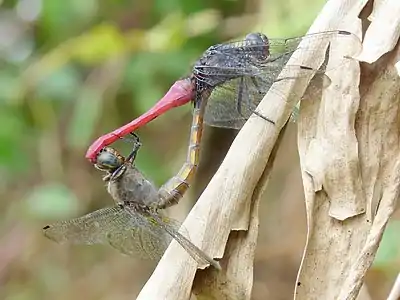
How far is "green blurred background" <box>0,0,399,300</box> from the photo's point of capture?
2297 millimetres

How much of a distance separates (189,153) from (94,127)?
132cm

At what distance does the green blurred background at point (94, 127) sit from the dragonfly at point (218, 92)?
0.62 meters

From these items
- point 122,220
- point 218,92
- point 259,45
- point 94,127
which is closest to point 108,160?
point 122,220

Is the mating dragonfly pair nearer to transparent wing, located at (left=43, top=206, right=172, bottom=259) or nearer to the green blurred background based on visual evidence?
transparent wing, located at (left=43, top=206, right=172, bottom=259)

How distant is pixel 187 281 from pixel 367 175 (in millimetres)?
250

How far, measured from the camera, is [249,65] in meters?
1.27

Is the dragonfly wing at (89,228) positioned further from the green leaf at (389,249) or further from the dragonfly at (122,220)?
the green leaf at (389,249)

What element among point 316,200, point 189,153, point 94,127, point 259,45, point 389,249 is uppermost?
point 94,127

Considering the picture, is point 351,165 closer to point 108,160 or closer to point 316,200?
point 316,200

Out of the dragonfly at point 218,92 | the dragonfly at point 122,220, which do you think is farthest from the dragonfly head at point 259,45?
the dragonfly at point 122,220

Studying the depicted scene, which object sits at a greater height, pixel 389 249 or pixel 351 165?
pixel 351 165

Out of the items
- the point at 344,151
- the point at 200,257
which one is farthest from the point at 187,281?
the point at 344,151

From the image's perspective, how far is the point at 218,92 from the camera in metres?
1.36

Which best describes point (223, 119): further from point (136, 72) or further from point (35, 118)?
point (35, 118)
